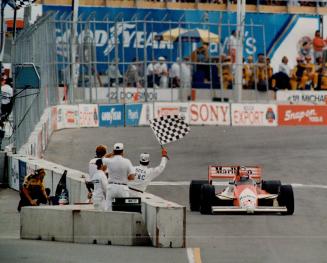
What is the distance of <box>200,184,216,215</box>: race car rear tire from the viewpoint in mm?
21109

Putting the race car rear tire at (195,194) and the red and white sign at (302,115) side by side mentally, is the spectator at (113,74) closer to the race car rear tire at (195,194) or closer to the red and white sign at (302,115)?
the red and white sign at (302,115)

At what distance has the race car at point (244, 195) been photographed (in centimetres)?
2083

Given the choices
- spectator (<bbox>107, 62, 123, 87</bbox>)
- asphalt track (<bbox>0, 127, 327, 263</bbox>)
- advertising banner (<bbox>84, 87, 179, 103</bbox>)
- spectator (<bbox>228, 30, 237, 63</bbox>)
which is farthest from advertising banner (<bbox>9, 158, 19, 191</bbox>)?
spectator (<bbox>228, 30, 237, 63</bbox>)

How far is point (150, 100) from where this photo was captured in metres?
40.7

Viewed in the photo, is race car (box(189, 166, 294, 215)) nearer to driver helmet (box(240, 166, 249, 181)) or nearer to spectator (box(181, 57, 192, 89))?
driver helmet (box(240, 166, 249, 181))

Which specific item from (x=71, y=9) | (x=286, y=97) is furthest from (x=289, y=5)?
(x=71, y=9)

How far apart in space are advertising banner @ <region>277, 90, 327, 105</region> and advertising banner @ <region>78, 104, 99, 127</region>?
765cm

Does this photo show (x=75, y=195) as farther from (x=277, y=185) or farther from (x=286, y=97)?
(x=286, y=97)

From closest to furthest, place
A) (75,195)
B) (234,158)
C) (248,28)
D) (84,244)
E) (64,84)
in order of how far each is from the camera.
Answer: (84,244), (75,195), (234,158), (64,84), (248,28)

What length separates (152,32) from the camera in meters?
39.8

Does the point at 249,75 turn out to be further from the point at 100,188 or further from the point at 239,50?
the point at 100,188

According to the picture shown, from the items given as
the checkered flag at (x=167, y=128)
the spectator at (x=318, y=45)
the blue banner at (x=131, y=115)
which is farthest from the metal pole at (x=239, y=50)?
the checkered flag at (x=167, y=128)

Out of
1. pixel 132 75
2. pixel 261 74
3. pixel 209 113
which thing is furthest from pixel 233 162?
pixel 261 74

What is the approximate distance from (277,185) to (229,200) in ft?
2.95
